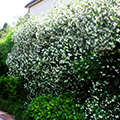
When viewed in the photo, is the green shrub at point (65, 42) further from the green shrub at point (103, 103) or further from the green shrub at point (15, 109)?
the green shrub at point (15, 109)

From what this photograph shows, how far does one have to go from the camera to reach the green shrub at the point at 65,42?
442 cm

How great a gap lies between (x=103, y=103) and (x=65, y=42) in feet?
7.17

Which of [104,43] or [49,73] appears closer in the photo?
[104,43]

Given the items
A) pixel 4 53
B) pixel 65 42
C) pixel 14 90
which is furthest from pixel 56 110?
pixel 4 53

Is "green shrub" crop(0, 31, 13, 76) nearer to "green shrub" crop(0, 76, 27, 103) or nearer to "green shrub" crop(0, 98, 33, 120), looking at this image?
"green shrub" crop(0, 76, 27, 103)

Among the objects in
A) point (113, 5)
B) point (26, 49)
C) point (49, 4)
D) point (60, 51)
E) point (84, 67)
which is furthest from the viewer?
point (49, 4)

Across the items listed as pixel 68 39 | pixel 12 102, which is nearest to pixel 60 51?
pixel 68 39

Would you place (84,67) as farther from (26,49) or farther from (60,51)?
(26,49)

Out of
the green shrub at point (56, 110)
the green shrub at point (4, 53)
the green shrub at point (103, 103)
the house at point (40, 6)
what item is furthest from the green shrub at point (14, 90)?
the house at point (40, 6)

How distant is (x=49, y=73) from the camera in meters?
5.53

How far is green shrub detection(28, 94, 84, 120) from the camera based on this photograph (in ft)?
14.0

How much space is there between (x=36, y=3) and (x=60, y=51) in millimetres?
8839

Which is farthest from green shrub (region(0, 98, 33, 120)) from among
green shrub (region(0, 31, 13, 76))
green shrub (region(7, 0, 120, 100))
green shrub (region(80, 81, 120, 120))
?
green shrub (region(0, 31, 13, 76))

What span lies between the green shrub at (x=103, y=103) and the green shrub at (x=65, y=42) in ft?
1.73
